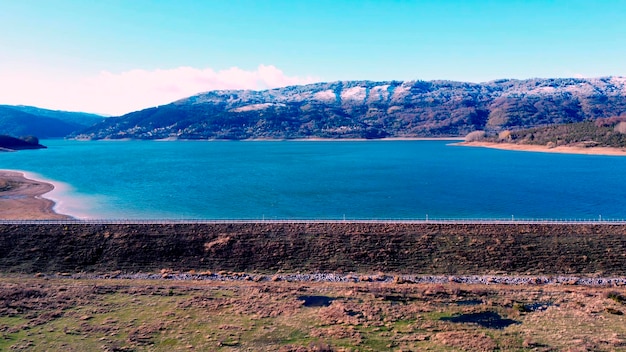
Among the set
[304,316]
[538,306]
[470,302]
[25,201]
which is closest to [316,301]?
[304,316]

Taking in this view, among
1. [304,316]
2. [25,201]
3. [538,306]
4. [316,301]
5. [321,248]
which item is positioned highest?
[25,201]

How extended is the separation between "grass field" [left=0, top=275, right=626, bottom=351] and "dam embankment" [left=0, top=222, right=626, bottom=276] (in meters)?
5.55

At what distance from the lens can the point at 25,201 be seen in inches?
3300

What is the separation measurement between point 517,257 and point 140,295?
38.5 m

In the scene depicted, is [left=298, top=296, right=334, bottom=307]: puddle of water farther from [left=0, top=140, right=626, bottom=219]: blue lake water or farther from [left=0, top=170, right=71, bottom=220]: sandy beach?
[left=0, top=170, right=71, bottom=220]: sandy beach

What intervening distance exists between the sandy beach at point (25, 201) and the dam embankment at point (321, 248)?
19.0 meters

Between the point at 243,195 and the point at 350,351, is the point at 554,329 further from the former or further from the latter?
the point at 243,195

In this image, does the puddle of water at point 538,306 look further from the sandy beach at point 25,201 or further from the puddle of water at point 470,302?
the sandy beach at point 25,201

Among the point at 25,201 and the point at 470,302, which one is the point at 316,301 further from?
the point at 25,201

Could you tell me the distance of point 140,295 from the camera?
118ft

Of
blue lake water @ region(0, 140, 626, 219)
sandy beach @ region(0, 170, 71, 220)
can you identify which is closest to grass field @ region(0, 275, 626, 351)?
blue lake water @ region(0, 140, 626, 219)

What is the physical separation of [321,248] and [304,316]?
1726 centimetres

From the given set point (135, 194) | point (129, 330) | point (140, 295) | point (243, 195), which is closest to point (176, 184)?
point (135, 194)

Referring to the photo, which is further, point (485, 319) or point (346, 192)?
point (346, 192)
